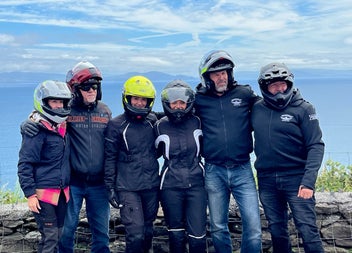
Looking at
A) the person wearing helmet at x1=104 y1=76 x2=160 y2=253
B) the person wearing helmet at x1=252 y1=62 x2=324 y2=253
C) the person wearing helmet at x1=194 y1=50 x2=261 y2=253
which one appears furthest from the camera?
the person wearing helmet at x1=194 y1=50 x2=261 y2=253

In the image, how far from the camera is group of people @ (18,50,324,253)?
5504 mm

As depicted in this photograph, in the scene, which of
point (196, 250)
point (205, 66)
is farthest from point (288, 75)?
point (196, 250)

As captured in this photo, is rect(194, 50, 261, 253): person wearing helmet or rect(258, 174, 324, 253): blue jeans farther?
rect(194, 50, 261, 253): person wearing helmet

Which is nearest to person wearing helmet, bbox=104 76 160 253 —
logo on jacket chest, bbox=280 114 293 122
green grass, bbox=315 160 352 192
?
logo on jacket chest, bbox=280 114 293 122

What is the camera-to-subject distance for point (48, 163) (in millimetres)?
5508

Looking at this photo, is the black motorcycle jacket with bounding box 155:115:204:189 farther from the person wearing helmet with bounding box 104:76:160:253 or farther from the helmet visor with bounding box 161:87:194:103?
the helmet visor with bounding box 161:87:194:103

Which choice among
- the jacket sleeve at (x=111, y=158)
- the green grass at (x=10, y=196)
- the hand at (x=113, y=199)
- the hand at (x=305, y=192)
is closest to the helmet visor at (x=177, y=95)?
the jacket sleeve at (x=111, y=158)

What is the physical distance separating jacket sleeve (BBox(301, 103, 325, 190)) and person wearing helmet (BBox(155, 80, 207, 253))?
1143mm

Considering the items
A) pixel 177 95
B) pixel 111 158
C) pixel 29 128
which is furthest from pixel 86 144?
pixel 177 95

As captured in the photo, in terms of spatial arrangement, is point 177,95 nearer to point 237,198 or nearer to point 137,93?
point 137,93

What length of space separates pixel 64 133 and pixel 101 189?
793 mm

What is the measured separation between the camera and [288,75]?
5668 millimetres

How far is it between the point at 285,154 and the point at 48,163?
2.48 m

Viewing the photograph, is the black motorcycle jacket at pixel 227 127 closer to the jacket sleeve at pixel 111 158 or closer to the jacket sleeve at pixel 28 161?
the jacket sleeve at pixel 111 158
